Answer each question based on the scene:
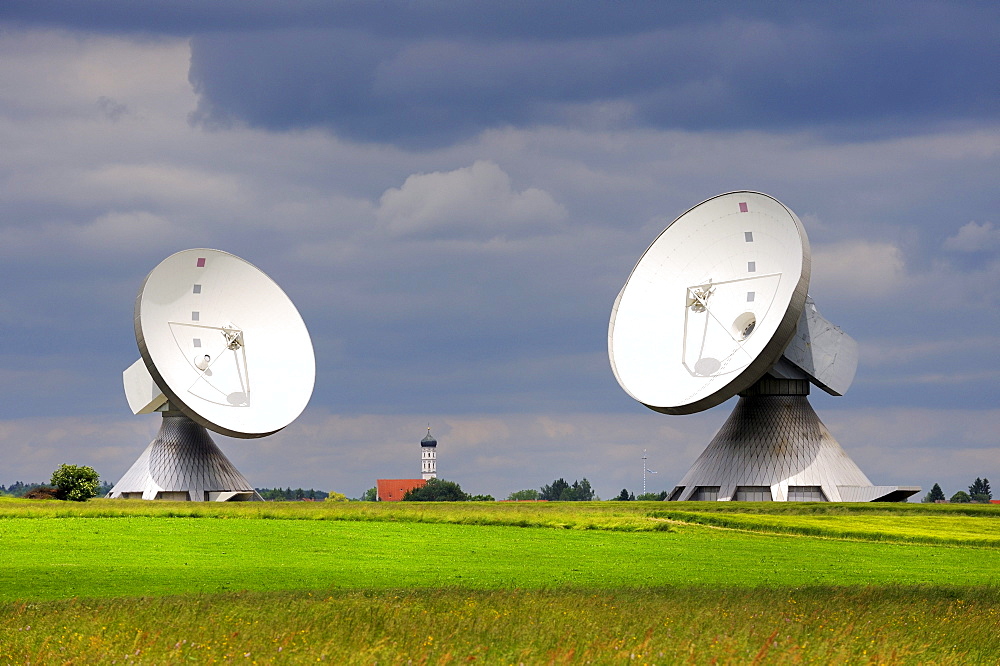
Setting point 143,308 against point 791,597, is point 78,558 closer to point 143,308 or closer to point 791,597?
point 791,597

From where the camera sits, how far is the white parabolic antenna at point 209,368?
90.4 metres

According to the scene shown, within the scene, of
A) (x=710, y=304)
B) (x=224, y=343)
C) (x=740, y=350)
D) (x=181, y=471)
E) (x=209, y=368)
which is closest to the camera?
(x=740, y=350)

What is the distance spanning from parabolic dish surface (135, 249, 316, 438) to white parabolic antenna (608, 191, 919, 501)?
26.8 m

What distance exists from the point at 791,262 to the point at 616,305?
46.2 ft

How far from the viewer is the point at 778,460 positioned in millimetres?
86125

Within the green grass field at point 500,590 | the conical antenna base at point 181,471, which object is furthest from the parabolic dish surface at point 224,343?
the green grass field at point 500,590

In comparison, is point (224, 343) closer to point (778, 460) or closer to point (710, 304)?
point (710, 304)

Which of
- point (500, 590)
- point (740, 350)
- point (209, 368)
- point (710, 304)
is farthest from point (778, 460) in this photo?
point (500, 590)

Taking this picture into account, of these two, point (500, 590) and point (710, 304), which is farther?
point (710, 304)

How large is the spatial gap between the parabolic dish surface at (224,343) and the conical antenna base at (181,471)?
9.09 meters

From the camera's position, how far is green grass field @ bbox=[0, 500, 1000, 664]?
19.4 m

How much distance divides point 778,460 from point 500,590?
202 feet

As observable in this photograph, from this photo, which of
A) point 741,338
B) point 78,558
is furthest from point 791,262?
point 78,558

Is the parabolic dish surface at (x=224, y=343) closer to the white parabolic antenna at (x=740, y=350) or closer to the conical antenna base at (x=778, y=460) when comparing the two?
the white parabolic antenna at (x=740, y=350)
